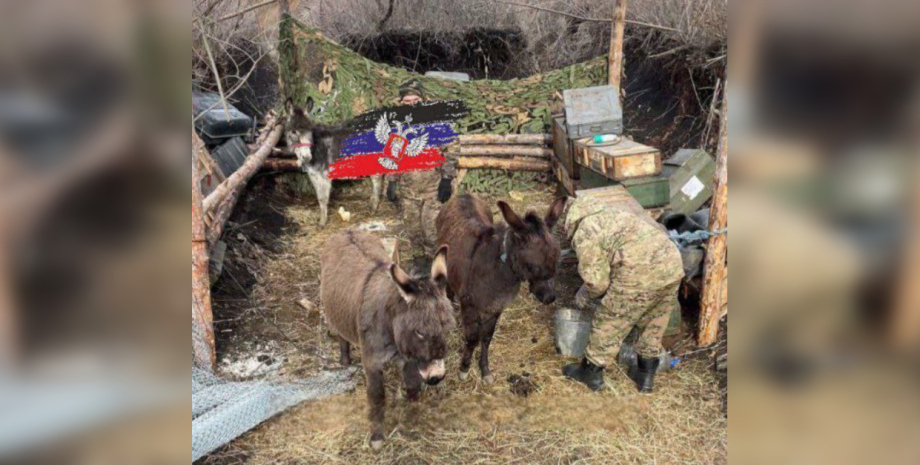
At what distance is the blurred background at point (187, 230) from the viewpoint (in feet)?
3.56

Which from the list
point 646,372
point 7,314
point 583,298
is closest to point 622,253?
point 583,298

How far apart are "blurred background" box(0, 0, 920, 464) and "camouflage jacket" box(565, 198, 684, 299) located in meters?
4.13

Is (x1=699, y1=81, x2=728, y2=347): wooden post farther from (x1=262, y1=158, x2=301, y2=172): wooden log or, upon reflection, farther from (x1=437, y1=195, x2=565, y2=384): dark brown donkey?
(x1=262, y1=158, x2=301, y2=172): wooden log

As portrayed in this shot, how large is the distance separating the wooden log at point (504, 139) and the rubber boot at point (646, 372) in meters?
5.97

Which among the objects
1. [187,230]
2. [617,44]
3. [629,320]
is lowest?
[629,320]

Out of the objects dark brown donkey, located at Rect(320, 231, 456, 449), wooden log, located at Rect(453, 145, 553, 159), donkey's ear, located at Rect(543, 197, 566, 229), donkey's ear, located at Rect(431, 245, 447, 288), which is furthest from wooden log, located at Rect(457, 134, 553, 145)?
donkey's ear, located at Rect(431, 245, 447, 288)

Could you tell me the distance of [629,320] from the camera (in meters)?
5.77

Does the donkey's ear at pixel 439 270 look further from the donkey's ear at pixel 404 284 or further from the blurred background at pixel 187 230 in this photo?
the blurred background at pixel 187 230

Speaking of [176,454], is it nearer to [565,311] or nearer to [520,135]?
[565,311]

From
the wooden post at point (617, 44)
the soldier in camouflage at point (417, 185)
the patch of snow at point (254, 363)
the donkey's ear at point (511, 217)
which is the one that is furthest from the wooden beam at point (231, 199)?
the wooden post at point (617, 44)

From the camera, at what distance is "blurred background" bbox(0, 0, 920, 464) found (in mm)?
1084

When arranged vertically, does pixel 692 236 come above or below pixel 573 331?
above

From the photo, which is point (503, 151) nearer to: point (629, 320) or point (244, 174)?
point (244, 174)

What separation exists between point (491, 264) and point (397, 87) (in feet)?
20.9
